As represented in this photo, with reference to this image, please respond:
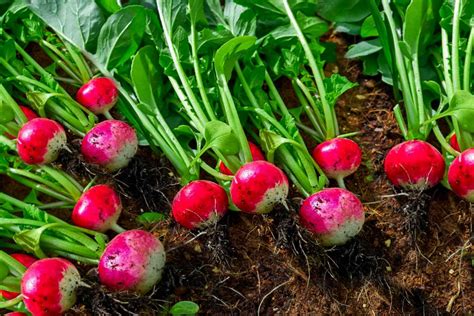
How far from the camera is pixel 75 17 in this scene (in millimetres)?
2391

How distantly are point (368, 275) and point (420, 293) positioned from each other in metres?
0.17

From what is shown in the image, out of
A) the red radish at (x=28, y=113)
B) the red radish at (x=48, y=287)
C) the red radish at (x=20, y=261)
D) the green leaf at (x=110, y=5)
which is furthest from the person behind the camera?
the green leaf at (x=110, y=5)

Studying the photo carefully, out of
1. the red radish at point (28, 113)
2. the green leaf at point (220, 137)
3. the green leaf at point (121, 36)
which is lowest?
the green leaf at point (220, 137)

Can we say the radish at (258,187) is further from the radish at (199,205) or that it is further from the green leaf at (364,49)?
the green leaf at (364,49)

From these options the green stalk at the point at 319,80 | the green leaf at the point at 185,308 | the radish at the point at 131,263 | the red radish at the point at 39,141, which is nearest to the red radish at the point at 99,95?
the red radish at the point at 39,141

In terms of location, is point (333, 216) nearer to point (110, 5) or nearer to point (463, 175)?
point (463, 175)

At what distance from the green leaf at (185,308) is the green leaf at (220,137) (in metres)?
0.51

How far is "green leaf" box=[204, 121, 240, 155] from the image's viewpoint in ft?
6.54

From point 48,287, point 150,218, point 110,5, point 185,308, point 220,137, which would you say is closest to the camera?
point 48,287

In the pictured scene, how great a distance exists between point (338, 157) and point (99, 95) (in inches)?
36.1

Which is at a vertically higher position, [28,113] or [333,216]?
[28,113]

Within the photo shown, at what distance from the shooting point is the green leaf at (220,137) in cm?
199

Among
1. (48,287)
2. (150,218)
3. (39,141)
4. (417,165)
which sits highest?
(39,141)

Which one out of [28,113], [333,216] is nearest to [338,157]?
[333,216]
